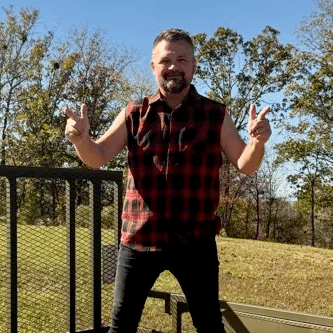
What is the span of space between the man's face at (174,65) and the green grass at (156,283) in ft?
5.50

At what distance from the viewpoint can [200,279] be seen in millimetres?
2219

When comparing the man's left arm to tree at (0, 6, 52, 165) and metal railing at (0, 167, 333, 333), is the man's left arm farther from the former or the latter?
tree at (0, 6, 52, 165)

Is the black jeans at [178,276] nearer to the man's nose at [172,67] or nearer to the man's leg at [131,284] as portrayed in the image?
the man's leg at [131,284]

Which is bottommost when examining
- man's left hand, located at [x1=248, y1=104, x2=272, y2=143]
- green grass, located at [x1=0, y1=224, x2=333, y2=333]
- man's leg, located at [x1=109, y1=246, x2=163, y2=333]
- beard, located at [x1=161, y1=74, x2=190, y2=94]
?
green grass, located at [x1=0, y1=224, x2=333, y2=333]

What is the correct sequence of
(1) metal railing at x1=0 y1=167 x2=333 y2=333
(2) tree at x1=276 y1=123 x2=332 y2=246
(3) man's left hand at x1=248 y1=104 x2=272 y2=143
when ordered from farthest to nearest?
(2) tree at x1=276 y1=123 x2=332 y2=246 → (1) metal railing at x1=0 y1=167 x2=333 y2=333 → (3) man's left hand at x1=248 y1=104 x2=272 y2=143

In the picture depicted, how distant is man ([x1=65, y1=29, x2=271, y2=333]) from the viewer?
2.21 metres

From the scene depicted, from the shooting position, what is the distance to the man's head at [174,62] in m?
2.30

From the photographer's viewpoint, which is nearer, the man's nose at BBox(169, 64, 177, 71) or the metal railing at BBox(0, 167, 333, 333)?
the man's nose at BBox(169, 64, 177, 71)

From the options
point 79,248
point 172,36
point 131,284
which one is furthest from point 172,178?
point 79,248

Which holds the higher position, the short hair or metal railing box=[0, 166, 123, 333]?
the short hair

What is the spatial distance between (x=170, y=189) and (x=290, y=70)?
20486 mm

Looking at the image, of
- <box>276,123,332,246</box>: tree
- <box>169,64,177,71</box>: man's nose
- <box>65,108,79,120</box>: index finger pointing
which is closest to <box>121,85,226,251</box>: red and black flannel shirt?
<box>169,64,177,71</box>: man's nose

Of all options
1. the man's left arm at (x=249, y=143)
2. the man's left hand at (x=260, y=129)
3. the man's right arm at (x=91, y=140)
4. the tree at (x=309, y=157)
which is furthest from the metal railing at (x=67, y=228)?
the tree at (x=309, y=157)

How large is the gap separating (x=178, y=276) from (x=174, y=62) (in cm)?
85
